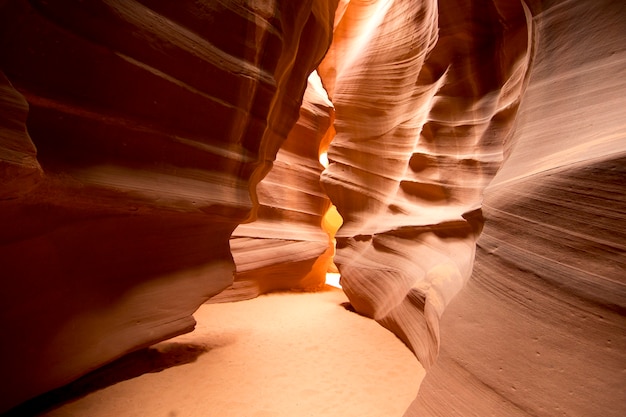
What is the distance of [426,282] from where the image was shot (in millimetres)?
3543

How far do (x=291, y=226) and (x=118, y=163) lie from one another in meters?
5.39

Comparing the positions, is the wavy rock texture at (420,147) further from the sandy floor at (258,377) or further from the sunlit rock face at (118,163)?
the sunlit rock face at (118,163)

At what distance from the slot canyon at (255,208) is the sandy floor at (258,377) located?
26 mm

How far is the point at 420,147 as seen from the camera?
4.54 meters

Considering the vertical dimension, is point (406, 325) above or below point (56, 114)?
below

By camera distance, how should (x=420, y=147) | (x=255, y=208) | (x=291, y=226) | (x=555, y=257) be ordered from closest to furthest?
(x=555, y=257)
(x=255, y=208)
(x=420, y=147)
(x=291, y=226)

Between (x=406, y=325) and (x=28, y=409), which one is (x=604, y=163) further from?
(x=28, y=409)

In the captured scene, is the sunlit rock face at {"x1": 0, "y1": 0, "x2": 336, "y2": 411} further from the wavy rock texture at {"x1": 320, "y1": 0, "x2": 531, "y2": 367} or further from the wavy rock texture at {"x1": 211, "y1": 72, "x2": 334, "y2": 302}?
the wavy rock texture at {"x1": 211, "y1": 72, "x2": 334, "y2": 302}

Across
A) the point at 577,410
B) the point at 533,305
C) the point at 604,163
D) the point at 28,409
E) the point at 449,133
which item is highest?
the point at 449,133

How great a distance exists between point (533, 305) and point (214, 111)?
2983 millimetres

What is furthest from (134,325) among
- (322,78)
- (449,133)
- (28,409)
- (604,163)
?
(322,78)

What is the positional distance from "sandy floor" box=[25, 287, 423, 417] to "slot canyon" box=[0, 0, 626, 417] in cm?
3

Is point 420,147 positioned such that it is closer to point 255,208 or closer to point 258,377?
point 255,208

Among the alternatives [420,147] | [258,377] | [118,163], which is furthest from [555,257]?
[420,147]
